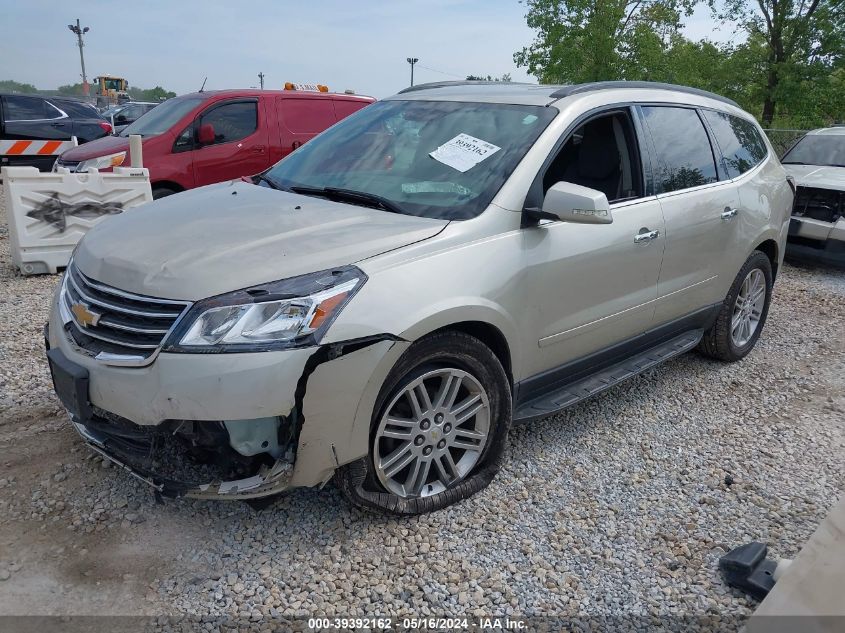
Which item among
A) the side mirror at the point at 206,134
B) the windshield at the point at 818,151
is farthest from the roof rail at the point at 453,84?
the windshield at the point at 818,151

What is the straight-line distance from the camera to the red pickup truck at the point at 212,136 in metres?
7.89

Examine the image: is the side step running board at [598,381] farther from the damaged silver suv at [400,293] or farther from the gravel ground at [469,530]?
the gravel ground at [469,530]

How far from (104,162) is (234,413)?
22.7 ft

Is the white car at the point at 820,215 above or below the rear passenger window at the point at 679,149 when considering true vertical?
below

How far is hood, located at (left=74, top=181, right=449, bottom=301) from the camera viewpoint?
252cm

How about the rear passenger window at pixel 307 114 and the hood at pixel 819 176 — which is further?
the rear passenger window at pixel 307 114

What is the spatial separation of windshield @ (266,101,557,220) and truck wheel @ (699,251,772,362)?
2267 mm

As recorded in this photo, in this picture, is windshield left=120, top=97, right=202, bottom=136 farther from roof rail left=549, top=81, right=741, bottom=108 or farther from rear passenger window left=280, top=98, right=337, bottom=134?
roof rail left=549, top=81, right=741, bottom=108

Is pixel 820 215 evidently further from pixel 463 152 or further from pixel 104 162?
pixel 104 162

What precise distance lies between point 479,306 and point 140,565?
66.0 inches

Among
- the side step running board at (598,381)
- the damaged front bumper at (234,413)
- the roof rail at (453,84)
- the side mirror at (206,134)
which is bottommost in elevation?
the side step running board at (598,381)

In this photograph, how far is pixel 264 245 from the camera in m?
2.70

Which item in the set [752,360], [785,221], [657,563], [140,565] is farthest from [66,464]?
[785,221]

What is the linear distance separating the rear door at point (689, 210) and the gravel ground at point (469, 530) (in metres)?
0.80
